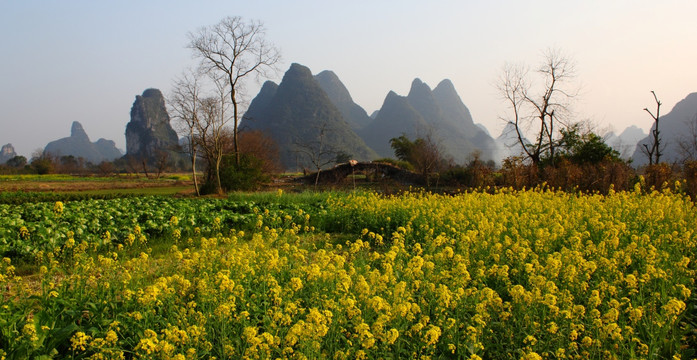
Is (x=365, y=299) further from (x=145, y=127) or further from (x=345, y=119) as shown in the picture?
(x=345, y=119)

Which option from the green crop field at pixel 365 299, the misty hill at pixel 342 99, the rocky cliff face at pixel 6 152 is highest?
the misty hill at pixel 342 99

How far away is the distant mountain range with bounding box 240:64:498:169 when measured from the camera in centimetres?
9519

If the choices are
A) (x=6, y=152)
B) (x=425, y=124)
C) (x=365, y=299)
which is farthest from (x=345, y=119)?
(x=6, y=152)

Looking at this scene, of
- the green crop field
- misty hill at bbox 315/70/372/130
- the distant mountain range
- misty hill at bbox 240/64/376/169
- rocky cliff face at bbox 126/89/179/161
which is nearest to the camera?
the green crop field

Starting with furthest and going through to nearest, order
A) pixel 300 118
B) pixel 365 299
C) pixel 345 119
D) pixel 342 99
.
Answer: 1. pixel 342 99
2. pixel 345 119
3. pixel 300 118
4. pixel 365 299

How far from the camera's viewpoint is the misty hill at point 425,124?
125069 millimetres

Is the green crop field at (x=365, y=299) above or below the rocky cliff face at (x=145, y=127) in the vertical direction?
below

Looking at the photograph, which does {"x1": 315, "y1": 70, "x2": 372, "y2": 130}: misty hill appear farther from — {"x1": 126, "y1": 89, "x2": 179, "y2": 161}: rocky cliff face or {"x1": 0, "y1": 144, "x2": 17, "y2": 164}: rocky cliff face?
{"x1": 0, "y1": 144, "x2": 17, "y2": 164}: rocky cliff face

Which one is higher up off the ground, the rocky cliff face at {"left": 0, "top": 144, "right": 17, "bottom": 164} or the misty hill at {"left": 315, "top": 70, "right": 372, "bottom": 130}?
the misty hill at {"left": 315, "top": 70, "right": 372, "bottom": 130}

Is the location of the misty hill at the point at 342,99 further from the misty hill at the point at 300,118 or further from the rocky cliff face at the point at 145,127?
the rocky cliff face at the point at 145,127

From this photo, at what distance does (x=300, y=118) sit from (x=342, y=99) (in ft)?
219

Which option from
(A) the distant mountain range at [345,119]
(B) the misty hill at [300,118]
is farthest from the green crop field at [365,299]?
(B) the misty hill at [300,118]

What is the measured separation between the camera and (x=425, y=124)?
131 meters

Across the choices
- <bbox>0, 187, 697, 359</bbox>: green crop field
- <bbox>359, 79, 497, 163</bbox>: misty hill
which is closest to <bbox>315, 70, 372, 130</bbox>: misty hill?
<bbox>359, 79, 497, 163</bbox>: misty hill
